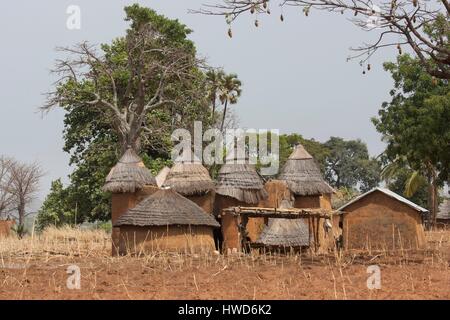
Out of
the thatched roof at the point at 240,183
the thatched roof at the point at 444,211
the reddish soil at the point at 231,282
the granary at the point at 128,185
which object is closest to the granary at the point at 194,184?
the thatched roof at the point at 240,183

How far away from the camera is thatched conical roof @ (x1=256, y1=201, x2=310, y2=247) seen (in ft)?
65.3

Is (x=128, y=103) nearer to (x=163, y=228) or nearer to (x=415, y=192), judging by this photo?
(x=163, y=228)

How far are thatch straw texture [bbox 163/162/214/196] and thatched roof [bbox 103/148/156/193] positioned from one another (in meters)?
0.84

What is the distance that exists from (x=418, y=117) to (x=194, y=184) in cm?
979

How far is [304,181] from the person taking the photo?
2336 centimetres

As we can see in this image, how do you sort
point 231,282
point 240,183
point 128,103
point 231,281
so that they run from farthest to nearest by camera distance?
1. point 128,103
2. point 240,183
3. point 231,281
4. point 231,282

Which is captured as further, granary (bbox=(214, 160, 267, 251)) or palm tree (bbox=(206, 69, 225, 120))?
palm tree (bbox=(206, 69, 225, 120))

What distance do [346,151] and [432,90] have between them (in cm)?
3192

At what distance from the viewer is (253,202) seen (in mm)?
20562

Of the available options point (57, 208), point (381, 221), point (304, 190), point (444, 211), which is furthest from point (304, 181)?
point (444, 211)

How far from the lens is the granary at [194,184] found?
2092 centimetres

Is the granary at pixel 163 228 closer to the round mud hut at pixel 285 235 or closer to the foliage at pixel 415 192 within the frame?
the round mud hut at pixel 285 235

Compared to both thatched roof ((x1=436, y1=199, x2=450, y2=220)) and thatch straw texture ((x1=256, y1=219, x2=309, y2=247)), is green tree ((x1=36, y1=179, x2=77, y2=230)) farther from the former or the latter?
thatched roof ((x1=436, y1=199, x2=450, y2=220))

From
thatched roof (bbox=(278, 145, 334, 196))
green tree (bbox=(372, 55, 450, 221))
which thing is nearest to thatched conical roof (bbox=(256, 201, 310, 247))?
thatched roof (bbox=(278, 145, 334, 196))
